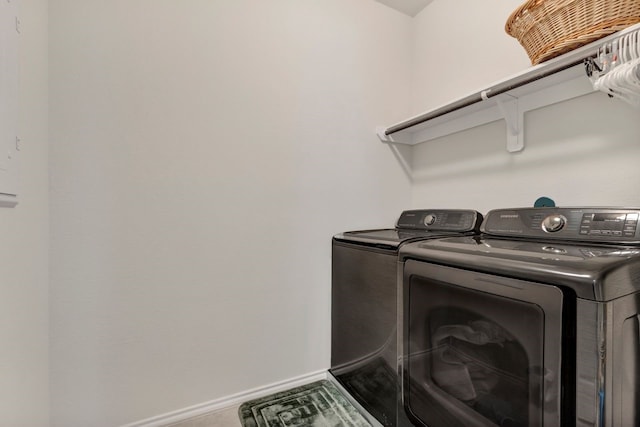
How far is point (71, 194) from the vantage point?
115 centimetres

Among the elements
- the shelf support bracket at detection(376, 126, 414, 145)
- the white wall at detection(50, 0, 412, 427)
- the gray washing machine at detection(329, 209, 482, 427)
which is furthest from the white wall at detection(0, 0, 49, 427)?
the shelf support bracket at detection(376, 126, 414, 145)

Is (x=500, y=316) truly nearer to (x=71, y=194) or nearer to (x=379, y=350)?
(x=379, y=350)

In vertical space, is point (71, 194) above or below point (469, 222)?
above

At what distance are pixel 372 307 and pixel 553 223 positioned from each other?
790mm

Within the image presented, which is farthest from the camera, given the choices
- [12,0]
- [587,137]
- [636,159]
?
[587,137]

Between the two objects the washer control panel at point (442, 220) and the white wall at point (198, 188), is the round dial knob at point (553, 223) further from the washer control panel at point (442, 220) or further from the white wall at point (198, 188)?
the white wall at point (198, 188)

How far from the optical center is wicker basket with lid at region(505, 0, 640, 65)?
34.2 inches

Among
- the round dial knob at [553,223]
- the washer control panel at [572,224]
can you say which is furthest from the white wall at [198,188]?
the round dial knob at [553,223]

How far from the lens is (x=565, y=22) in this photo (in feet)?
3.13

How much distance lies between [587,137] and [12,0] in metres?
2.08

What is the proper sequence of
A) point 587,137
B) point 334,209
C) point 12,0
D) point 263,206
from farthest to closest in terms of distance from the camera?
point 334,209, point 263,206, point 587,137, point 12,0

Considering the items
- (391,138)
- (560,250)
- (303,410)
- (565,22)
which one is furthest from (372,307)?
(565,22)

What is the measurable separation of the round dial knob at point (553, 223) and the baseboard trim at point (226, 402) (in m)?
1.38

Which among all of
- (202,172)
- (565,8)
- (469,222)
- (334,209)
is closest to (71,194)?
(202,172)
